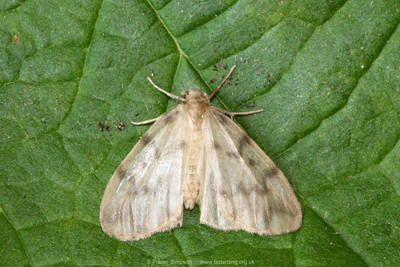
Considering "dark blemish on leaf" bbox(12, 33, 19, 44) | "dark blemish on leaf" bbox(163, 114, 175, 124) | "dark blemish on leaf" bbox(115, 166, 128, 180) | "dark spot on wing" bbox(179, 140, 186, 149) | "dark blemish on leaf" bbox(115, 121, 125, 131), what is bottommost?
"dark spot on wing" bbox(179, 140, 186, 149)

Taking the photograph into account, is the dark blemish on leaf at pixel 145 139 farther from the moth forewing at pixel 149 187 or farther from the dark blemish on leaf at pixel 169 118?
the dark blemish on leaf at pixel 169 118

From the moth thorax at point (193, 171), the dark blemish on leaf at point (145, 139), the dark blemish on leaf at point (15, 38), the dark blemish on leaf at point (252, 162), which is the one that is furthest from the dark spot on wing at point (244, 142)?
the dark blemish on leaf at point (15, 38)

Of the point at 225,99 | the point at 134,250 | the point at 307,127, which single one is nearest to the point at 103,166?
the point at 134,250

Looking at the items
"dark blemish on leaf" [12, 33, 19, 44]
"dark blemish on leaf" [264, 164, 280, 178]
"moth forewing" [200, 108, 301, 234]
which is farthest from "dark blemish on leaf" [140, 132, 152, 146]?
"dark blemish on leaf" [12, 33, 19, 44]

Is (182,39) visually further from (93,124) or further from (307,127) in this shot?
(307,127)

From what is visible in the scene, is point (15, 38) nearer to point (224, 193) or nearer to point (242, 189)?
point (224, 193)

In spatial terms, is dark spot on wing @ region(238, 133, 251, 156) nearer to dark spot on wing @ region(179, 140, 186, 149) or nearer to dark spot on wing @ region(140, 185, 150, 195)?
dark spot on wing @ region(179, 140, 186, 149)
